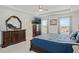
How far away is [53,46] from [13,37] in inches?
88.5

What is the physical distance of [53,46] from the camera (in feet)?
8.95

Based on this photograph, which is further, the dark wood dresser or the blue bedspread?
the dark wood dresser

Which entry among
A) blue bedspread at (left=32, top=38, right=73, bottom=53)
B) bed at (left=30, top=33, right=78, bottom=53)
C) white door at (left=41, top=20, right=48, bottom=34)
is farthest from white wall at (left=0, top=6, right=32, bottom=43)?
blue bedspread at (left=32, top=38, right=73, bottom=53)

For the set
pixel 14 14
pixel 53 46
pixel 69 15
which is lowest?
pixel 53 46

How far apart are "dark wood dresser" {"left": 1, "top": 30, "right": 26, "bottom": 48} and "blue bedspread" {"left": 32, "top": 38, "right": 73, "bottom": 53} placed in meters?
1.04

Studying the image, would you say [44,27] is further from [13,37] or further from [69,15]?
[13,37]

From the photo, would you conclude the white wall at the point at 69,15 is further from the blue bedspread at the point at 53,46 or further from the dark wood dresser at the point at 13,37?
the dark wood dresser at the point at 13,37

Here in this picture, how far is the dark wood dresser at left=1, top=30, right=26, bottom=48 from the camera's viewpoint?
4133 mm

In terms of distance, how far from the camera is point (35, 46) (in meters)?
3.66

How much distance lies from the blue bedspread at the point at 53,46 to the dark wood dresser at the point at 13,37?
104 centimetres

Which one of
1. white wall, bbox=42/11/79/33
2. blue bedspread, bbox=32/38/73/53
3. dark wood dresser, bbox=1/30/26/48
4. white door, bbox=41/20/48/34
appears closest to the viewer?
blue bedspread, bbox=32/38/73/53

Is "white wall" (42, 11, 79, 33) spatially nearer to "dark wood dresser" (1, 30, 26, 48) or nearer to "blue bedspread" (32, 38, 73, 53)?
"blue bedspread" (32, 38, 73, 53)

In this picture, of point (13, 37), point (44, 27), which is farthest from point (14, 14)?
point (44, 27)
